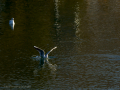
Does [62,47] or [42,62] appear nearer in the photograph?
[42,62]

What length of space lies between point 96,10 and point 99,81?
33678 millimetres

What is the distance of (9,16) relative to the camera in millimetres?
53219

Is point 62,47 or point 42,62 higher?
point 62,47

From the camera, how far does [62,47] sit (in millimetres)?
34781

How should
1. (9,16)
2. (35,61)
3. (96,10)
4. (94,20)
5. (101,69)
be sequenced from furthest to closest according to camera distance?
(96,10), (9,16), (94,20), (35,61), (101,69)

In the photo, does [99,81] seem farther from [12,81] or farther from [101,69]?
[12,81]

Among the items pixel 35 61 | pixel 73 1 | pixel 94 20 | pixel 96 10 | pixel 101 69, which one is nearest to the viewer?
pixel 101 69

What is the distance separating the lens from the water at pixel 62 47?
26203 mm

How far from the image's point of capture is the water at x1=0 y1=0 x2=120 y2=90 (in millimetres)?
26203

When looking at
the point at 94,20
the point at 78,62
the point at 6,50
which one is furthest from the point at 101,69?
the point at 94,20

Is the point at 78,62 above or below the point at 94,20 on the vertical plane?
below

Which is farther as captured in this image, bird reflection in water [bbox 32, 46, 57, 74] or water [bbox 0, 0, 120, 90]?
bird reflection in water [bbox 32, 46, 57, 74]

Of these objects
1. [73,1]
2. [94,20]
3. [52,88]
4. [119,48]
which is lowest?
[52,88]

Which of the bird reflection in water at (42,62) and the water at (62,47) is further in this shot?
the bird reflection in water at (42,62)
